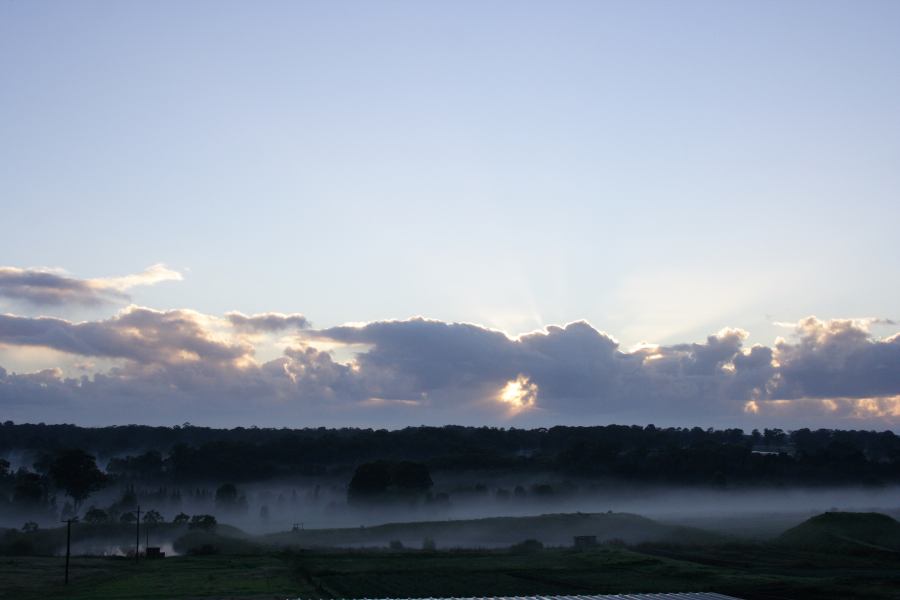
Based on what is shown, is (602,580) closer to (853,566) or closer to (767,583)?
(767,583)

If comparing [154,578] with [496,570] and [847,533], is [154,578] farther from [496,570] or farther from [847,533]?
[847,533]

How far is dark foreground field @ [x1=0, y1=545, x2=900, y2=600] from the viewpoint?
86312 millimetres

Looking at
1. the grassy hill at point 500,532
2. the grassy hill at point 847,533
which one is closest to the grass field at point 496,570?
the grassy hill at point 847,533

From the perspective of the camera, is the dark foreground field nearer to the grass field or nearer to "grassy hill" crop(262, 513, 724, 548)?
the grass field

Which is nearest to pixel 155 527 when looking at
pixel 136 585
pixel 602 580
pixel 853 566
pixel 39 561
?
pixel 39 561

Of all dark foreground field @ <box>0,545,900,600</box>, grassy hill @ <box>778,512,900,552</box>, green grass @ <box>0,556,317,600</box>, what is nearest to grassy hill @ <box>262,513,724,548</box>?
grassy hill @ <box>778,512,900,552</box>

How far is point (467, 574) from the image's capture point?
106688 mm

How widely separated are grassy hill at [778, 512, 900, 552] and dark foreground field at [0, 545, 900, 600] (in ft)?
16.4

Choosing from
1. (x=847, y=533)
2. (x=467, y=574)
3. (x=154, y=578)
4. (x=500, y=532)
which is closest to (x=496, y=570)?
(x=467, y=574)

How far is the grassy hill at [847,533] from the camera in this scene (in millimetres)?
130000

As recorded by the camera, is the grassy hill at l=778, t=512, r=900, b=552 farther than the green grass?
Yes

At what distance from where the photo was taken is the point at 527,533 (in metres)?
176

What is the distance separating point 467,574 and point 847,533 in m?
66.6

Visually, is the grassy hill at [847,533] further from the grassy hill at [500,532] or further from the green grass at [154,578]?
the green grass at [154,578]
